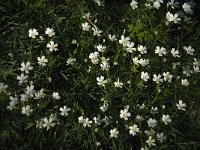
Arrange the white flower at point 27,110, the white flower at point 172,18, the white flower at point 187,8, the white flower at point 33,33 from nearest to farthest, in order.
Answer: the white flower at point 27,110, the white flower at point 33,33, the white flower at point 172,18, the white flower at point 187,8

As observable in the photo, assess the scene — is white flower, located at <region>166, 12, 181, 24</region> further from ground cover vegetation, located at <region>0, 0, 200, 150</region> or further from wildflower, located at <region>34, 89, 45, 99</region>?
wildflower, located at <region>34, 89, 45, 99</region>

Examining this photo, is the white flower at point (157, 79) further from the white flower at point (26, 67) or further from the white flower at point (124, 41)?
the white flower at point (26, 67)

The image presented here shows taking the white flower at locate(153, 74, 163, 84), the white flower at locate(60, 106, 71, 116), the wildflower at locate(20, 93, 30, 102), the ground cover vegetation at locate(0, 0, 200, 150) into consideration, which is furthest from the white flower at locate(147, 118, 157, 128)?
the wildflower at locate(20, 93, 30, 102)

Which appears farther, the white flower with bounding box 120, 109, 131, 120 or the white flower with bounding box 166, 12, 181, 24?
the white flower with bounding box 166, 12, 181, 24

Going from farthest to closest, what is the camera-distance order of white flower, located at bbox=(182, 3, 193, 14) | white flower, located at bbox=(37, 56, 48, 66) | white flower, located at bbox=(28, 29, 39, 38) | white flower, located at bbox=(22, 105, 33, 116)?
white flower, located at bbox=(182, 3, 193, 14), white flower, located at bbox=(28, 29, 39, 38), white flower, located at bbox=(37, 56, 48, 66), white flower, located at bbox=(22, 105, 33, 116)

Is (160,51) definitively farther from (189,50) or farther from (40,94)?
(40,94)

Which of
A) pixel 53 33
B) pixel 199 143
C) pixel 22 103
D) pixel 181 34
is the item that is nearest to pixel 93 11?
pixel 53 33

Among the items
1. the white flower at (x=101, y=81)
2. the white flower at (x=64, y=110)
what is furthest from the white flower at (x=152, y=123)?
the white flower at (x=64, y=110)

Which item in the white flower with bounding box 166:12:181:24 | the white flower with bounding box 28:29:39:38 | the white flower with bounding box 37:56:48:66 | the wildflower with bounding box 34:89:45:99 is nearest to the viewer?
the wildflower with bounding box 34:89:45:99

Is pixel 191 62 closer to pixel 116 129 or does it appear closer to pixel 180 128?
pixel 180 128
